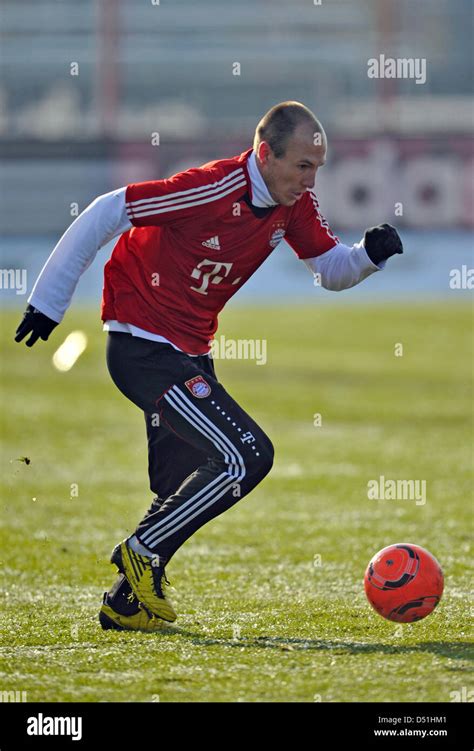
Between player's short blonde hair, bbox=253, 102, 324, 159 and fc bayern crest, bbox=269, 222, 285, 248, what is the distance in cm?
37

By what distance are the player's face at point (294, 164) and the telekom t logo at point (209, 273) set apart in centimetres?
38

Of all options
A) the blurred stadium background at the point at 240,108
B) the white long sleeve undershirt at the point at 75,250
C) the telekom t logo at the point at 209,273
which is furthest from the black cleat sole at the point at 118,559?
the blurred stadium background at the point at 240,108

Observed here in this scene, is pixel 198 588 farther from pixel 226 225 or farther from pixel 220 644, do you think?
pixel 226 225

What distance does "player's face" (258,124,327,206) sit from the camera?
214 inches

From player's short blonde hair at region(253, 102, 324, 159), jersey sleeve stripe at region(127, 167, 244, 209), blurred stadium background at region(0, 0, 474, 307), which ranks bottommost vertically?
jersey sleeve stripe at region(127, 167, 244, 209)

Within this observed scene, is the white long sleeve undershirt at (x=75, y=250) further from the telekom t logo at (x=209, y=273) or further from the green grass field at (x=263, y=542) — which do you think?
the green grass field at (x=263, y=542)

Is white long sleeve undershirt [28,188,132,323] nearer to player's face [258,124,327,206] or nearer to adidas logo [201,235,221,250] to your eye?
adidas logo [201,235,221,250]

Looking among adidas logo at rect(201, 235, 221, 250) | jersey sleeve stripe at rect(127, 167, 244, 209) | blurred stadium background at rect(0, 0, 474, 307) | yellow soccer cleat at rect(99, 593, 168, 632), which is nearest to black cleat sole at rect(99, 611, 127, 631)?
yellow soccer cleat at rect(99, 593, 168, 632)

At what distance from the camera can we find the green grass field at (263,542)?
4.78 m

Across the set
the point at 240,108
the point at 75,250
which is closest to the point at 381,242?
the point at 75,250

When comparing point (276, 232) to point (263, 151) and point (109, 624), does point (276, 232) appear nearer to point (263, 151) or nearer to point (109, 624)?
point (263, 151)

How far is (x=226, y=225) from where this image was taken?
5.58m

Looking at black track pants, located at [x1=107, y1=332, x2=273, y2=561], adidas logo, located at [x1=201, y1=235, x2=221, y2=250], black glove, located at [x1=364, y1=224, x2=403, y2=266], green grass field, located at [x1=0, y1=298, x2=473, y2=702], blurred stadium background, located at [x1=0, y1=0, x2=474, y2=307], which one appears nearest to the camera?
green grass field, located at [x1=0, y1=298, x2=473, y2=702]
